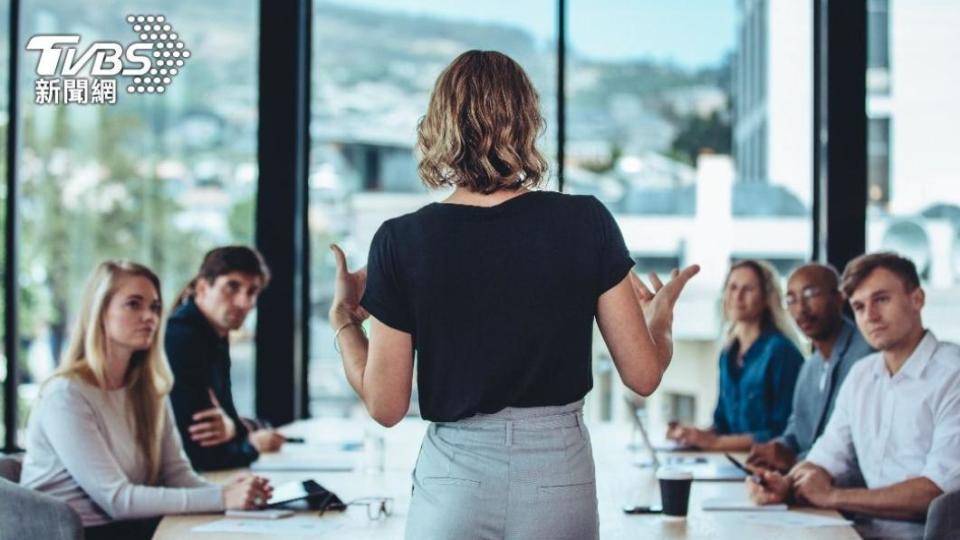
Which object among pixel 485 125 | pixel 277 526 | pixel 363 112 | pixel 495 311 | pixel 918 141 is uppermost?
pixel 363 112

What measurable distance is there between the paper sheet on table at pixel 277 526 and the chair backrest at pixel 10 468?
0.67 metres

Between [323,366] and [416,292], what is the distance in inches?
171

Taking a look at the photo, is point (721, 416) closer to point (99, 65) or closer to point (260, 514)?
point (260, 514)

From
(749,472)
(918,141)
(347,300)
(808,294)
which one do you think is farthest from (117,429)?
(918,141)

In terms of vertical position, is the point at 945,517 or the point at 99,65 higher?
the point at 99,65

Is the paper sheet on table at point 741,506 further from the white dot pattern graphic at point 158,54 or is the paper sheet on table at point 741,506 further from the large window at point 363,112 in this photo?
the large window at point 363,112

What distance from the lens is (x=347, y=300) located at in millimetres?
2561

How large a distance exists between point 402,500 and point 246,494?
18.2 inches

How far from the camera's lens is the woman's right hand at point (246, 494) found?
11.1 feet

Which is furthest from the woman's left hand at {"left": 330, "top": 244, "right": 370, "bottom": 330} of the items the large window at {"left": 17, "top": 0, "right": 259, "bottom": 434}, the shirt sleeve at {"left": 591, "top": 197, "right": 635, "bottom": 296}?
the large window at {"left": 17, "top": 0, "right": 259, "bottom": 434}

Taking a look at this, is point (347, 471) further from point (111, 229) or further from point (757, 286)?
point (111, 229)

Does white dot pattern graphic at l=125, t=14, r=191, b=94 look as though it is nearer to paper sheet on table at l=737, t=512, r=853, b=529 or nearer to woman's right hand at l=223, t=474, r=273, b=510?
woman's right hand at l=223, t=474, r=273, b=510

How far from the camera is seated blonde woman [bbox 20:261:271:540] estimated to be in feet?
11.5

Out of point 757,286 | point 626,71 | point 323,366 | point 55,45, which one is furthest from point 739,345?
point 55,45
